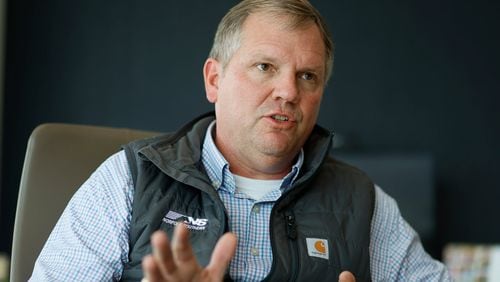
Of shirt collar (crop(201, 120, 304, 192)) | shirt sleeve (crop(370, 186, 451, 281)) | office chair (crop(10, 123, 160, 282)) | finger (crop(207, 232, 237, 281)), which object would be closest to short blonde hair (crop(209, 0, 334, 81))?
shirt collar (crop(201, 120, 304, 192))

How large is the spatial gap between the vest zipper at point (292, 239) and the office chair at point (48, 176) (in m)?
0.49

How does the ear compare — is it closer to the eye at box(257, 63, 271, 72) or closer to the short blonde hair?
the short blonde hair

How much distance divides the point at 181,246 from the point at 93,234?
57 centimetres

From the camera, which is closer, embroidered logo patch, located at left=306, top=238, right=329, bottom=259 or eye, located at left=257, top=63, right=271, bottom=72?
embroidered logo patch, located at left=306, top=238, right=329, bottom=259

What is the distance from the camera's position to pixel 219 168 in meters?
1.91

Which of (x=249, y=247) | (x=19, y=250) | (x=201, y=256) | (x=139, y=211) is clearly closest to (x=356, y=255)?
(x=249, y=247)

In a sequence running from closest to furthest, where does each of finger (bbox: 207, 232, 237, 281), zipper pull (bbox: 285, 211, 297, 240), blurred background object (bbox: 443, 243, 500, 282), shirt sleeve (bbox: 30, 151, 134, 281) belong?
finger (bbox: 207, 232, 237, 281)
shirt sleeve (bbox: 30, 151, 134, 281)
zipper pull (bbox: 285, 211, 297, 240)
blurred background object (bbox: 443, 243, 500, 282)

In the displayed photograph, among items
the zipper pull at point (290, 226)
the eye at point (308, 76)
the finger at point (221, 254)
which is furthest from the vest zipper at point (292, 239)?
the finger at point (221, 254)

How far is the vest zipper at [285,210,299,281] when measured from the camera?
1739 mm

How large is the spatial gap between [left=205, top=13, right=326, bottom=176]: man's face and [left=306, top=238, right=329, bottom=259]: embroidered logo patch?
241 mm

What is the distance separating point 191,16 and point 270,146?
7.91ft

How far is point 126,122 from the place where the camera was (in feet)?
13.5

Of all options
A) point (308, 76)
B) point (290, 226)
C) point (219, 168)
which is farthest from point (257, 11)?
point (290, 226)

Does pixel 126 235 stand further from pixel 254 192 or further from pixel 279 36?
pixel 279 36
